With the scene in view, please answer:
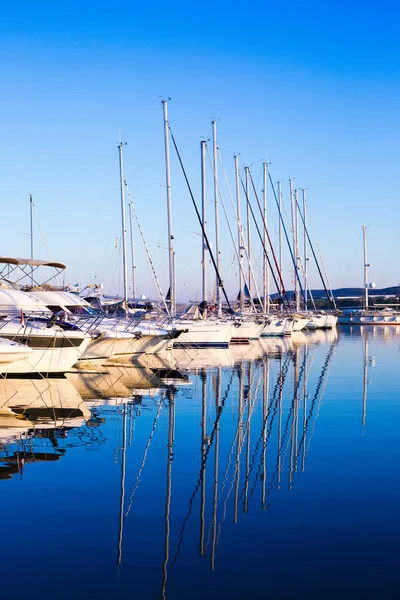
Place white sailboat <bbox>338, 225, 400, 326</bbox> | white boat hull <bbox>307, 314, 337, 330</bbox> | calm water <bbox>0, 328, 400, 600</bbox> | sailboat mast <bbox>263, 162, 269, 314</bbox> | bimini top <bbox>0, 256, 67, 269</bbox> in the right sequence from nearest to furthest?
calm water <bbox>0, 328, 400, 600</bbox> → bimini top <bbox>0, 256, 67, 269</bbox> → sailboat mast <bbox>263, 162, 269, 314</bbox> → white boat hull <bbox>307, 314, 337, 330</bbox> → white sailboat <bbox>338, 225, 400, 326</bbox>

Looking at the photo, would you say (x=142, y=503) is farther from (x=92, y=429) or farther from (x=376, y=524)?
(x=92, y=429)

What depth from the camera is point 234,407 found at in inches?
858

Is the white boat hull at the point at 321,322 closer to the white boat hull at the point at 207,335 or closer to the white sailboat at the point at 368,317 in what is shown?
the white sailboat at the point at 368,317

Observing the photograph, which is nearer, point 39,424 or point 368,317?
point 39,424

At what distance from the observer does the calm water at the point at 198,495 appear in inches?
329

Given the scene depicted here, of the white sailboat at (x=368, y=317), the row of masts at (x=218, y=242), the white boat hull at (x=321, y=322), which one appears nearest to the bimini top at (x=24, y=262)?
the row of masts at (x=218, y=242)

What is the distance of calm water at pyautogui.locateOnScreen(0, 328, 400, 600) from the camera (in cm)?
835

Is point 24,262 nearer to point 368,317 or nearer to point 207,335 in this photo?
point 207,335

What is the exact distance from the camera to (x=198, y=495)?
1179 centimetres

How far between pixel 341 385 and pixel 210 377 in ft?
17.5

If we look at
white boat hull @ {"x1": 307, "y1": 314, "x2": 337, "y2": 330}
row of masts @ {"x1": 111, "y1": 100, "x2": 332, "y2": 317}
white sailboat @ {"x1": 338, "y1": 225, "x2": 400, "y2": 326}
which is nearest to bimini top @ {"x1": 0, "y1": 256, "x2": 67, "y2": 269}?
row of masts @ {"x1": 111, "y1": 100, "x2": 332, "y2": 317}

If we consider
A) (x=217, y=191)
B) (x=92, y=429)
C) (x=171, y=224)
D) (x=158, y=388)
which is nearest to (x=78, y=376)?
(x=158, y=388)

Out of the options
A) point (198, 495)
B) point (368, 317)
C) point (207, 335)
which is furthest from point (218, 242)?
point (368, 317)

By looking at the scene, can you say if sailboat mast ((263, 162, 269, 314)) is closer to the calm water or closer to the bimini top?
the bimini top
